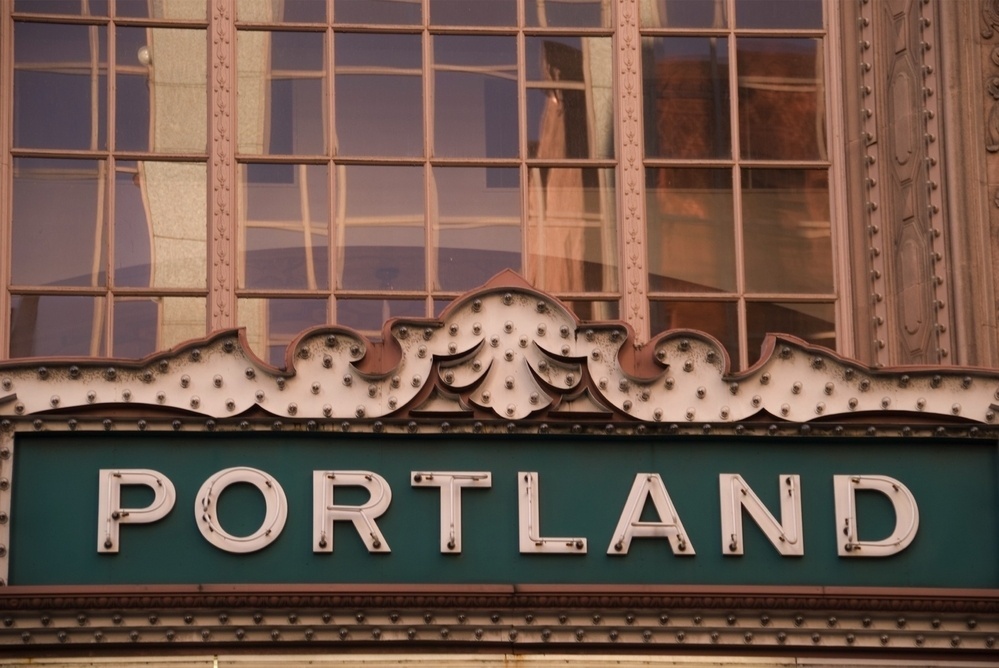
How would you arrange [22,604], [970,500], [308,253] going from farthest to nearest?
1. [308,253]
2. [970,500]
3. [22,604]

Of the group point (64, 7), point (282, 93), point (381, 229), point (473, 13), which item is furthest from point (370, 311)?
point (64, 7)

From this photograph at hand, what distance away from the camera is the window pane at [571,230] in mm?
14406

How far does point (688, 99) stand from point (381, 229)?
2.36 metres

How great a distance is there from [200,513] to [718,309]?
14.6 feet

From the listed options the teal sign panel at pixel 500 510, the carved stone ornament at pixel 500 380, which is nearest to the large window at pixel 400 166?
the carved stone ornament at pixel 500 380

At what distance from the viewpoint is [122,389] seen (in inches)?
455

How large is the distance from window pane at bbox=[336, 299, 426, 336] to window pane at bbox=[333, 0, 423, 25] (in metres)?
2.07

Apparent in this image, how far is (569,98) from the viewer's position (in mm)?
14781

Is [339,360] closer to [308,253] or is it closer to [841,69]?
[308,253]

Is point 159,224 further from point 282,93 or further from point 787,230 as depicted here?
point 787,230

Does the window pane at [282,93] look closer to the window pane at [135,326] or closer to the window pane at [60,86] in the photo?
the window pane at [60,86]

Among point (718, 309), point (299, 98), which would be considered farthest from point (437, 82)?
point (718, 309)

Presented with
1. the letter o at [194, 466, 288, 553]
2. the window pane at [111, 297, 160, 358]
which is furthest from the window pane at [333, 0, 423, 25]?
the letter o at [194, 466, 288, 553]

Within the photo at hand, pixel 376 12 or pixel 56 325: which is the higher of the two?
pixel 376 12
